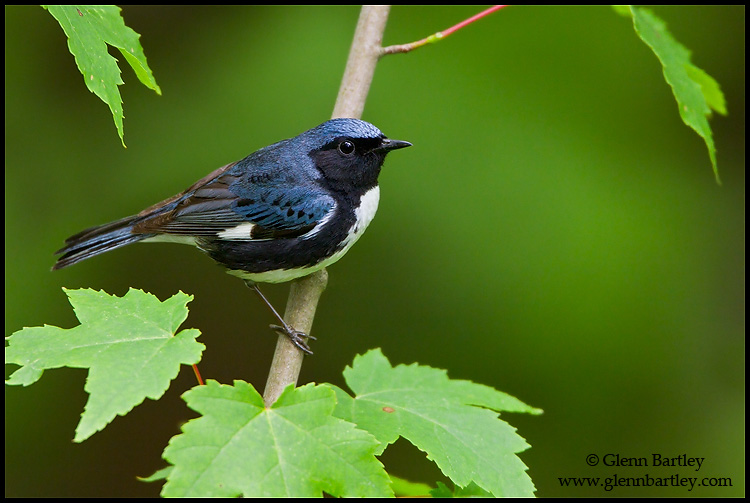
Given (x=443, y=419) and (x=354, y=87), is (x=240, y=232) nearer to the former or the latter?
(x=354, y=87)

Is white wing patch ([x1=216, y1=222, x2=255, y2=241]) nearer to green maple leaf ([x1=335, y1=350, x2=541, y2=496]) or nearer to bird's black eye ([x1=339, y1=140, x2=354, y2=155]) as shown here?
bird's black eye ([x1=339, y1=140, x2=354, y2=155])

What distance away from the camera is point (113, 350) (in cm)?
156

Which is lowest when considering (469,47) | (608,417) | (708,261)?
(608,417)

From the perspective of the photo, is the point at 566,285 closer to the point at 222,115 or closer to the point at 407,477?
the point at 407,477

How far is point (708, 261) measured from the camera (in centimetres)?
420

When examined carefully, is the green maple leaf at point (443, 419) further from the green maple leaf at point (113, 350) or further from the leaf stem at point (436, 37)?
the leaf stem at point (436, 37)

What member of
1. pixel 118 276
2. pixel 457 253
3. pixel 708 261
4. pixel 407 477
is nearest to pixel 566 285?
pixel 457 253

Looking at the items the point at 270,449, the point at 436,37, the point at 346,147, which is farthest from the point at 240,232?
the point at 270,449

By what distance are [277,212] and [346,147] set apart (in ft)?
1.29

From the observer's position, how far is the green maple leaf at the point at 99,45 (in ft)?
5.58

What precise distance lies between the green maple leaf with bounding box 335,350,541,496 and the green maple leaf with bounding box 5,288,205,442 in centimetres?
54

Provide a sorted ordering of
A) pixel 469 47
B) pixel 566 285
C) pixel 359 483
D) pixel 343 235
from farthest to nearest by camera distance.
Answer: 1. pixel 469 47
2. pixel 566 285
3. pixel 343 235
4. pixel 359 483

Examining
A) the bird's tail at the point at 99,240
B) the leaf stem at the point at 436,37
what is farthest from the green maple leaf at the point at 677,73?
the bird's tail at the point at 99,240

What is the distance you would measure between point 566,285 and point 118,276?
105 inches
